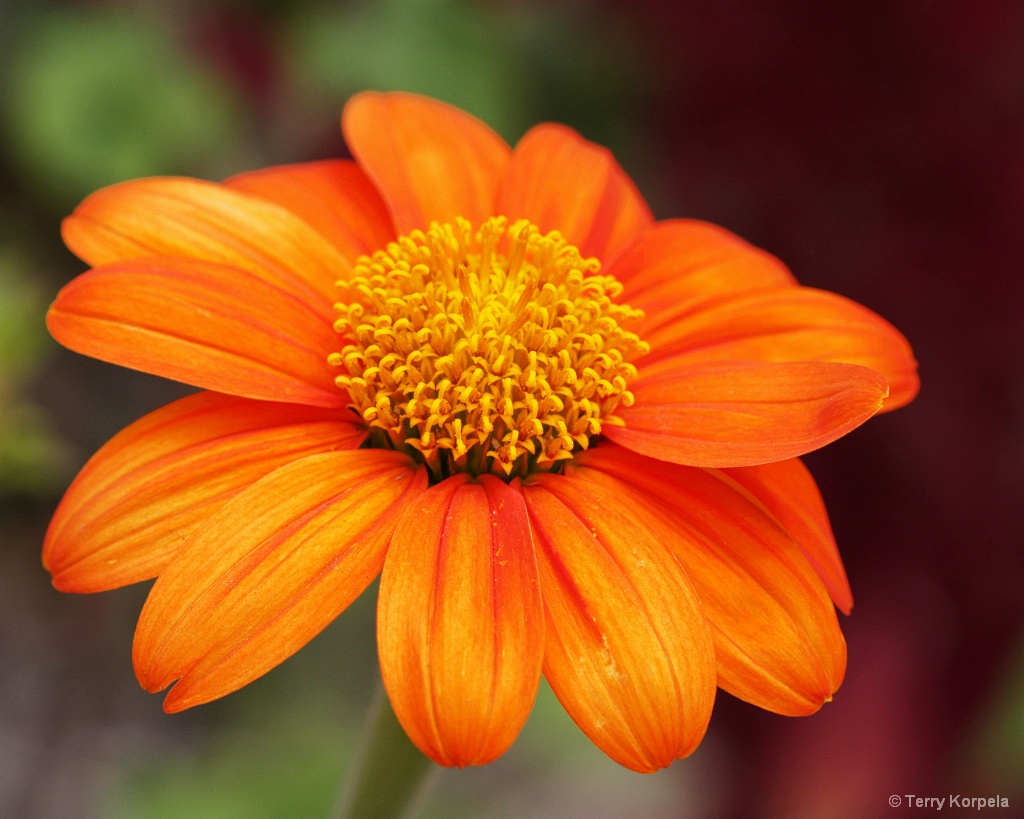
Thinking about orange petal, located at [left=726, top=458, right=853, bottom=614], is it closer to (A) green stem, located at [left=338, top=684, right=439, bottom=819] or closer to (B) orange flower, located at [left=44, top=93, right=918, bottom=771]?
(B) orange flower, located at [left=44, top=93, right=918, bottom=771]

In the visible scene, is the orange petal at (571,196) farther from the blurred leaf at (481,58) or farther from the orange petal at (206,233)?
the blurred leaf at (481,58)

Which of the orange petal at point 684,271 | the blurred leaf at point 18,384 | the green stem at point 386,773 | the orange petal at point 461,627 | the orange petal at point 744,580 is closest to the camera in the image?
the orange petal at point 461,627

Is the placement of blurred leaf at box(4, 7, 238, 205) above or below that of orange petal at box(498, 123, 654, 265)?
below

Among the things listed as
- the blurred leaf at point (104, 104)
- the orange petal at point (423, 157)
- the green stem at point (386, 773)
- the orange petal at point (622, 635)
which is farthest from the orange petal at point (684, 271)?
the blurred leaf at point (104, 104)

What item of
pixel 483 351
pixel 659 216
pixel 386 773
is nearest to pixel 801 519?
pixel 483 351

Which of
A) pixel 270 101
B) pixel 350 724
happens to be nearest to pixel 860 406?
pixel 350 724

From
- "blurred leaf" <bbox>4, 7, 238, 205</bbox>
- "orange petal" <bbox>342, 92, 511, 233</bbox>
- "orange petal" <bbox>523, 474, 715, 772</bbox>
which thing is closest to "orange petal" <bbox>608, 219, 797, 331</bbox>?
"orange petal" <bbox>342, 92, 511, 233</bbox>
